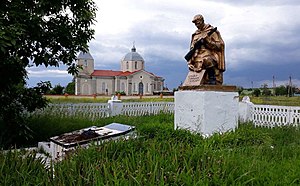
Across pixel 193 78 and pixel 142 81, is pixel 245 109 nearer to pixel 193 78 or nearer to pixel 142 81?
pixel 193 78

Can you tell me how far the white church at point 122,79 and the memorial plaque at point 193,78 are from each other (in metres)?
47.8

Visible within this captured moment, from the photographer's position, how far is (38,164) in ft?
10.7

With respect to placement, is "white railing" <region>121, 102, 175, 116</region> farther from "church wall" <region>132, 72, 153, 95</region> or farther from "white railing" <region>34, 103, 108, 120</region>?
"church wall" <region>132, 72, 153, 95</region>

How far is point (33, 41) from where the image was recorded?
6293mm

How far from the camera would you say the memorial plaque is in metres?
6.86

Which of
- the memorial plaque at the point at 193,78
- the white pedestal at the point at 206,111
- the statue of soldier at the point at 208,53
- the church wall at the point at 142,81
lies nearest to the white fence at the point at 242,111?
the white pedestal at the point at 206,111

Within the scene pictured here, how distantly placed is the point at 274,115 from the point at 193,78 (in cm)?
493

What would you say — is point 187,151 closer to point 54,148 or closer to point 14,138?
point 54,148

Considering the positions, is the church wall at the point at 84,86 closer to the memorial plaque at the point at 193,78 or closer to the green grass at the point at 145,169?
the memorial plaque at the point at 193,78

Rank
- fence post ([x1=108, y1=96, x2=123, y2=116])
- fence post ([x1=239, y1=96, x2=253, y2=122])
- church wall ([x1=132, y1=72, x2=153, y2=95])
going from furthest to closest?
1. church wall ([x1=132, y1=72, x2=153, y2=95])
2. fence post ([x1=108, y1=96, x2=123, y2=116])
3. fence post ([x1=239, y1=96, x2=253, y2=122])

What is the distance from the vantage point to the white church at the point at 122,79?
181 ft

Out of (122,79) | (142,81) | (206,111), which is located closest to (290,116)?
(206,111)

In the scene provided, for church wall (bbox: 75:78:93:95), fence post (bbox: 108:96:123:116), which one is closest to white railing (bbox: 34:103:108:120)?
fence post (bbox: 108:96:123:116)

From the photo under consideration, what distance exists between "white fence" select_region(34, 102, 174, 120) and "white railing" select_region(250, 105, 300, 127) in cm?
437
